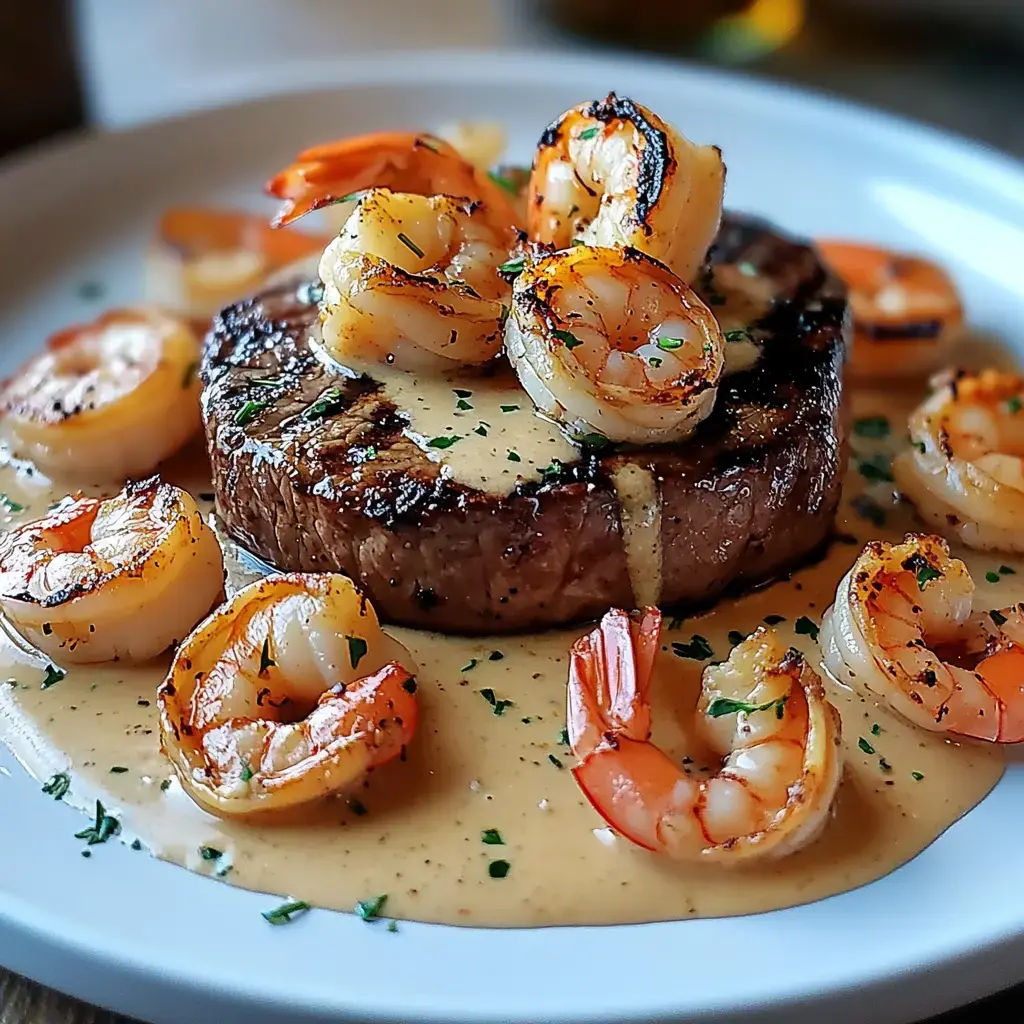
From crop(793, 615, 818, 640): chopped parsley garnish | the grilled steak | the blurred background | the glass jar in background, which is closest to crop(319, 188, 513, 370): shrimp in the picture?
the grilled steak

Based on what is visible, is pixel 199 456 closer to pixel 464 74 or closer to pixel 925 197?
pixel 464 74

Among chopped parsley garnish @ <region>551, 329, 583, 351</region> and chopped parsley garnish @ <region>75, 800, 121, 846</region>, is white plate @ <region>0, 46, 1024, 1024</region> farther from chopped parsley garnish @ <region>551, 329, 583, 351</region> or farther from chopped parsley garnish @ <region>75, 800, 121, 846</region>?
chopped parsley garnish @ <region>551, 329, 583, 351</region>

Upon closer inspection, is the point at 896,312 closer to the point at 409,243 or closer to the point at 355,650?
the point at 409,243

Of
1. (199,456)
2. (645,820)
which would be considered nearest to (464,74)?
(199,456)

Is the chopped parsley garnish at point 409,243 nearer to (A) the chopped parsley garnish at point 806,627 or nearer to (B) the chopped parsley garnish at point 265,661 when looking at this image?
(B) the chopped parsley garnish at point 265,661

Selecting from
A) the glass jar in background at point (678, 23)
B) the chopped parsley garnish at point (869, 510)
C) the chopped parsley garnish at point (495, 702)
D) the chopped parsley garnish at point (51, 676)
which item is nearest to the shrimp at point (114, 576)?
Answer: the chopped parsley garnish at point (51, 676)

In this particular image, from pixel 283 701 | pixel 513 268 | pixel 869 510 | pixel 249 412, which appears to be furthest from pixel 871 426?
pixel 283 701
